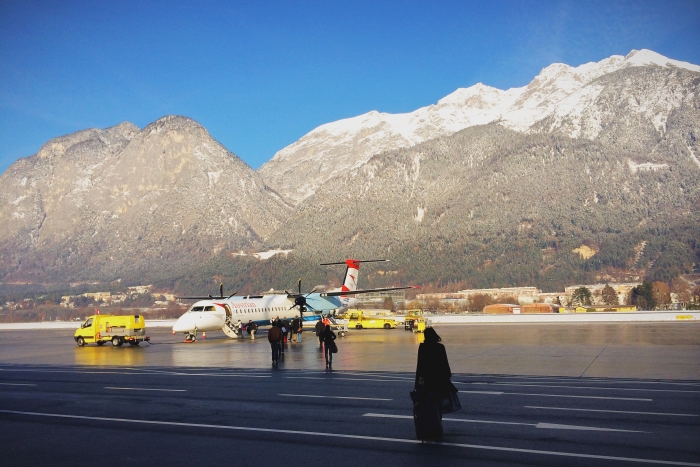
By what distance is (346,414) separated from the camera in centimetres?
1298

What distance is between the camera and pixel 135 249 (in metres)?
190

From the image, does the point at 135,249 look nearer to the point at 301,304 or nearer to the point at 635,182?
the point at 635,182

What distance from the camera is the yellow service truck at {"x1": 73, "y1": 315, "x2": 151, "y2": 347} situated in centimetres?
3872

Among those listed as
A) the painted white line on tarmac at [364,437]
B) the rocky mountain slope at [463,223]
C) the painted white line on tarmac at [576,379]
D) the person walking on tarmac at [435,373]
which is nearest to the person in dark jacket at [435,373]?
the person walking on tarmac at [435,373]

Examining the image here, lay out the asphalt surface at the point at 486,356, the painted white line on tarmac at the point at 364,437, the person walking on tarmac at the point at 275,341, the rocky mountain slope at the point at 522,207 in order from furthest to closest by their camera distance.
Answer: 1. the rocky mountain slope at the point at 522,207
2. the person walking on tarmac at the point at 275,341
3. the asphalt surface at the point at 486,356
4. the painted white line on tarmac at the point at 364,437

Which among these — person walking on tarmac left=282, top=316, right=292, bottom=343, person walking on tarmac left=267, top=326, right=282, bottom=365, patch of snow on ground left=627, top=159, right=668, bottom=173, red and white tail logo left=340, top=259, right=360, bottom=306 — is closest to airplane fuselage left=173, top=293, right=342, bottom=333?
person walking on tarmac left=282, top=316, right=292, bottom=343

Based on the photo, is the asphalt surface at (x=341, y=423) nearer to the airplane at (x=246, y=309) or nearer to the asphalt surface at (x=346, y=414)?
the asphalt surface at (x=346, y=414)

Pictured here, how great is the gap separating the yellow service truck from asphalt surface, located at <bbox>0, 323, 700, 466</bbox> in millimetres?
13419

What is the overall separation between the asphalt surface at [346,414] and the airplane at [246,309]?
15.7 m

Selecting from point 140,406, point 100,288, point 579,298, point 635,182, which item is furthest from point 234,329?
point 635,182

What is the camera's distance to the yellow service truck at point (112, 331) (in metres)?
38.7

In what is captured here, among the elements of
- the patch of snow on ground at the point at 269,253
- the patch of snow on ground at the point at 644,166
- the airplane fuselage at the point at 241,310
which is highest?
the patch of snow on ground at the point at 644,166

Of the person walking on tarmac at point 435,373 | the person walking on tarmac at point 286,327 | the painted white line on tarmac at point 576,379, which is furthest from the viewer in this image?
the person walking on tarmac at point 286,327

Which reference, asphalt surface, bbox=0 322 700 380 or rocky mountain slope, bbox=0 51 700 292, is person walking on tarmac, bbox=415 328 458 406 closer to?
asphalt surface, bbox=0 322 700 380
